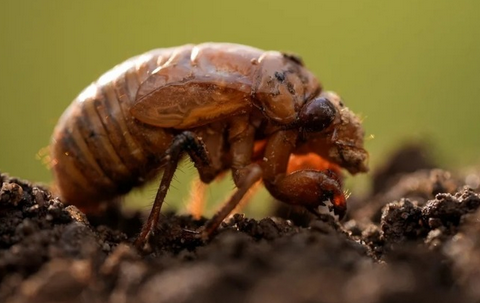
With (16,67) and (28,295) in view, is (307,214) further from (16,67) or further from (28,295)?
(16,67)

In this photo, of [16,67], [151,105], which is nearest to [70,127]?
[151,105]

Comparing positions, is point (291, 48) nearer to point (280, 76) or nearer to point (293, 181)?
point (280, 76)

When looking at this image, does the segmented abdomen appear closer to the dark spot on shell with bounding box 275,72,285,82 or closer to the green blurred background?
the dark spot on shell with bounding box 275,72,285,82

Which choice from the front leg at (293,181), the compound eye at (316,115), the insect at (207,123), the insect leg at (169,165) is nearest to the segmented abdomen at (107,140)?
the insect at (207,123)

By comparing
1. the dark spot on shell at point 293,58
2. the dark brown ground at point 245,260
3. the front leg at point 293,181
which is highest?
the dark spot on shell at point 293,58

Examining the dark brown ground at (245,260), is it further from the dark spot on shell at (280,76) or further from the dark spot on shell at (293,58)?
the dark spot on shell at (293,58)

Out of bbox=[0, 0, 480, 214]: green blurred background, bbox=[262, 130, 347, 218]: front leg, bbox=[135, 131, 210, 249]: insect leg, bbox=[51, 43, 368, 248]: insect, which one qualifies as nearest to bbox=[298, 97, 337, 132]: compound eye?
bbox=[51, 43, 368, 248]: insect

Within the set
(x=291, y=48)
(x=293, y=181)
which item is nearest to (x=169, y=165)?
(x=293, y=181)
